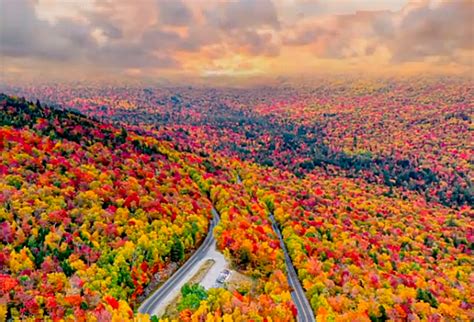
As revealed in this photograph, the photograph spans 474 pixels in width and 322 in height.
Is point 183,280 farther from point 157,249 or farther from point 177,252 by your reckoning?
point 157,249

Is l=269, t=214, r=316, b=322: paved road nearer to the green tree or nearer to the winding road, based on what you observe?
the winding road

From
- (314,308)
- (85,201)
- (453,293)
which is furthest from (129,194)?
(453,293)

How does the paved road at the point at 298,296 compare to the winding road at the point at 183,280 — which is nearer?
the winding road at the point at 183,280

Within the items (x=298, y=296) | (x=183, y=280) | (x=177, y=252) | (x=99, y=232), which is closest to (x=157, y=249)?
(x=177, y=252)

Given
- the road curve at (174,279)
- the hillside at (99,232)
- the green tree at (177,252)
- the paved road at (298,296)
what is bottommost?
the paved road at (298,296)

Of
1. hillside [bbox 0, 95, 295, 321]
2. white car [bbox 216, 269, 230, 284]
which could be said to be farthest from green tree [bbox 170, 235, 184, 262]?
white car [bbox 216, 269, 230, 284]

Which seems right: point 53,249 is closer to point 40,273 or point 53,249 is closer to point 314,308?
point 40,273

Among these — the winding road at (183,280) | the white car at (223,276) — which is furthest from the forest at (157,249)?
the white car at (223,276)

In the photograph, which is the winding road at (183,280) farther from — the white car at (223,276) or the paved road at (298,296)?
the white car at (223,276)

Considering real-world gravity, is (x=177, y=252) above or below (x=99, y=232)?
Result: below
